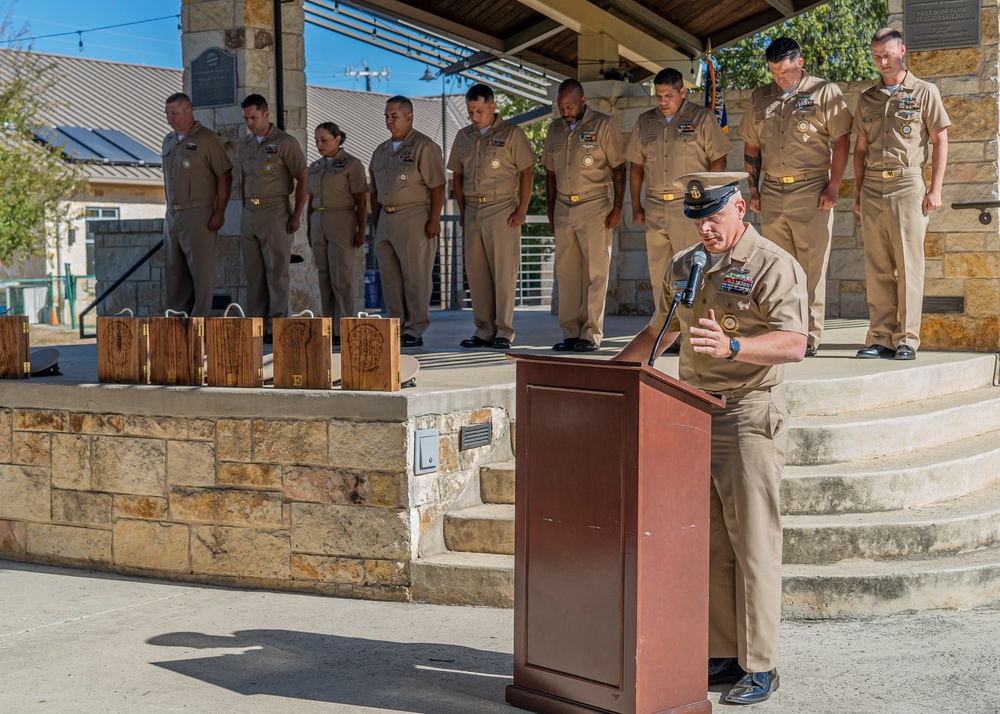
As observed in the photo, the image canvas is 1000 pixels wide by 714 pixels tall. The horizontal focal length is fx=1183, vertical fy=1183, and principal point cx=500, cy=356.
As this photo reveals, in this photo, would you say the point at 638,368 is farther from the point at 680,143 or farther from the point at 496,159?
the point at 496,159

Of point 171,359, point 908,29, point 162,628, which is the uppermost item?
point 908,29

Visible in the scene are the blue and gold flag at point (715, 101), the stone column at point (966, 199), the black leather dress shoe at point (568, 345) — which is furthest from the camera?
the blue and gold flag at point (715, 101)

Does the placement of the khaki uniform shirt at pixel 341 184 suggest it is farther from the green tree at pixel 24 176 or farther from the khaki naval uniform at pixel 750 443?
the green tree at pixel 24 176

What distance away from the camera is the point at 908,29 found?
8.02 m

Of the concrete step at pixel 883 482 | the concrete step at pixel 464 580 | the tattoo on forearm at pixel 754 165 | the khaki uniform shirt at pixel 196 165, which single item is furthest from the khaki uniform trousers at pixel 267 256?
the concrete step at pixel 883 482

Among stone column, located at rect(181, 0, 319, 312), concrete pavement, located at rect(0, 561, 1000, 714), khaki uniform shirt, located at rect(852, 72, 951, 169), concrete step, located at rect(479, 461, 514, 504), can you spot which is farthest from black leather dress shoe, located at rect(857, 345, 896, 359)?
stone column, located at rect(181, 0, 319, 312)

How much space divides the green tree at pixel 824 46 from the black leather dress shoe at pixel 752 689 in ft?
82.3

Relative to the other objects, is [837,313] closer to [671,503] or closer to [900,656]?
[900,656]

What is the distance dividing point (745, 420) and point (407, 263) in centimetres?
537

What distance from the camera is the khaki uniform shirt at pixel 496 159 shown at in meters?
8.70

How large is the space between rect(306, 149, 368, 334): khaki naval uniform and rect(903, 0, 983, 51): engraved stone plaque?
4.31m

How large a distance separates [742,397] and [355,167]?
20.4ft

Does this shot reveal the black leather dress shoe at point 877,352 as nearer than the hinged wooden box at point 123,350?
No

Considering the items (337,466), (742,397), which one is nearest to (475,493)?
(337,466)
